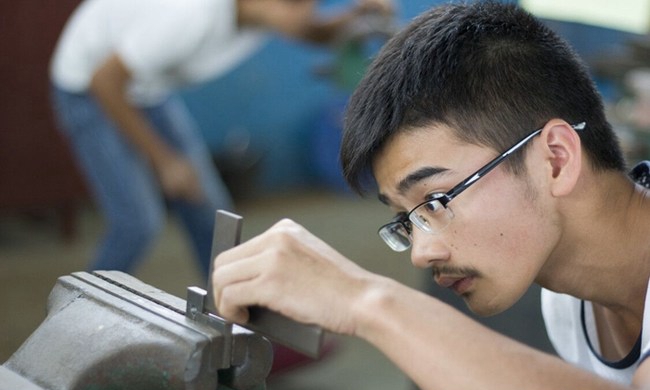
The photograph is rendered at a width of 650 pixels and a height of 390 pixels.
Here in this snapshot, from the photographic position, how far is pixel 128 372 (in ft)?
3.17

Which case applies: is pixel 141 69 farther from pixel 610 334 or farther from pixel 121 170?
pixel 610 334

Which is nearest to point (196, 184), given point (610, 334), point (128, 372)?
point (610, 334)

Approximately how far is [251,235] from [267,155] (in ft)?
2.99

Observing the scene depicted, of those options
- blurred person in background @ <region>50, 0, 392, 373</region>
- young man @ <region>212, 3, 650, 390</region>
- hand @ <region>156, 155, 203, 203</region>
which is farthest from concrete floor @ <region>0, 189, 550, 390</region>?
young man @ <region>212, 3, 650, 390</region>

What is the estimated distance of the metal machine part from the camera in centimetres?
90

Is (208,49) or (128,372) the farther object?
(208,49)

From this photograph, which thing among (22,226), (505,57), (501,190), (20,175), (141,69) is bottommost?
(22,226)

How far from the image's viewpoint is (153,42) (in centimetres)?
248

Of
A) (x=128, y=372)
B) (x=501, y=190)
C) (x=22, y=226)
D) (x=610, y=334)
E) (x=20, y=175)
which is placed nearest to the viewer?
(x=128, y=372)

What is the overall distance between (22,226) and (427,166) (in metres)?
3.52

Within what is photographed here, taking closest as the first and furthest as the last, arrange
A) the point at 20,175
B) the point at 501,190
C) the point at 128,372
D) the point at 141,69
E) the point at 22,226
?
the point at 128,372 → the point at 501,190 → the point at 141,69 → the point at 20,175 → the point at 22,226

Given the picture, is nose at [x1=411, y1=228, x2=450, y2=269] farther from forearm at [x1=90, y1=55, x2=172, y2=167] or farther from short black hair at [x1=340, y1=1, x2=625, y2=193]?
forearm at [x1=90, y1=55, x2=172, y2=167]

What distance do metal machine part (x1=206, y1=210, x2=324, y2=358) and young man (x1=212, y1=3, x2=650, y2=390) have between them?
0.01 m

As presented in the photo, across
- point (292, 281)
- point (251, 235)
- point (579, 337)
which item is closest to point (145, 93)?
point (251, 235)
